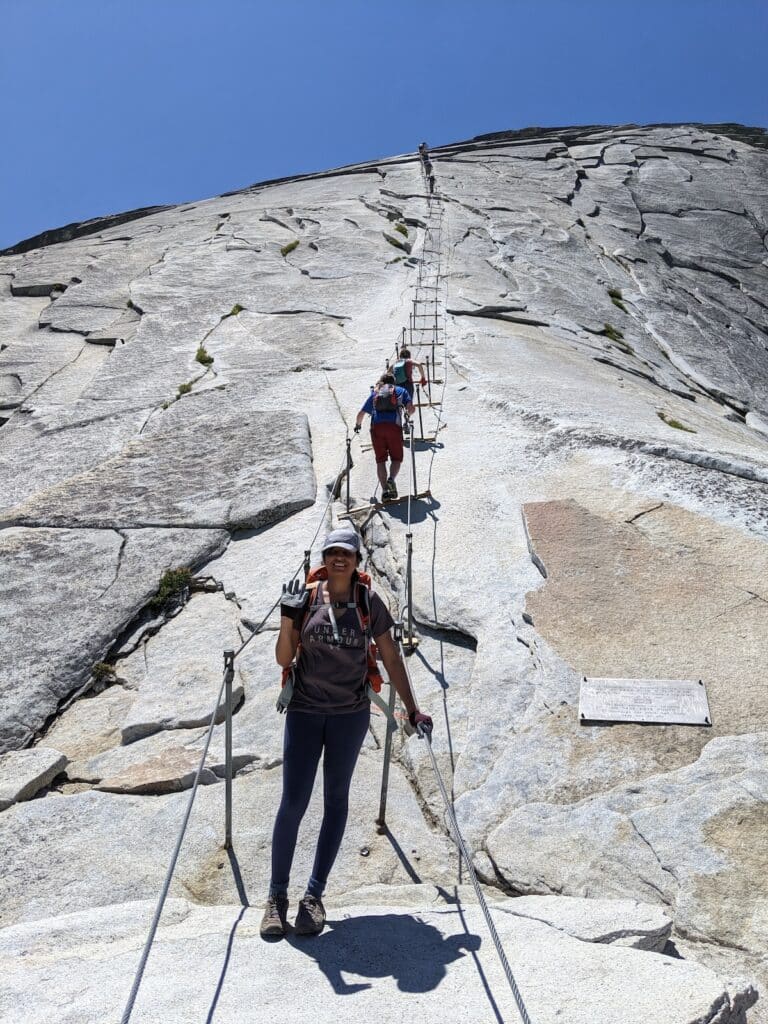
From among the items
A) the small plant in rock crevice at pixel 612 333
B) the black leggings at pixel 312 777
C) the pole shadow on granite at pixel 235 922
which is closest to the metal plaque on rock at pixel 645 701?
the black leggings at pixel 312 777

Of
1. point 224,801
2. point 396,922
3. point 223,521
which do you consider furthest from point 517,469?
point 396,922

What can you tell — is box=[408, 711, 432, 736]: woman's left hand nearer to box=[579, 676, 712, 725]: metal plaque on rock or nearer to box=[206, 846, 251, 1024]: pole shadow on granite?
box=[206, 846, 251, 1024]: pole shadow on granite

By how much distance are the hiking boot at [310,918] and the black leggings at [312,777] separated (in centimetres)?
10

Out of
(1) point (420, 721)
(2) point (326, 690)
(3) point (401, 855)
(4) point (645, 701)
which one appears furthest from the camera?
(4) point (645, 701)

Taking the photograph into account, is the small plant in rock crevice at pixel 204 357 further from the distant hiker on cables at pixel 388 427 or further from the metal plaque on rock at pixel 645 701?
the metal plaque on rock at pixel 645 701

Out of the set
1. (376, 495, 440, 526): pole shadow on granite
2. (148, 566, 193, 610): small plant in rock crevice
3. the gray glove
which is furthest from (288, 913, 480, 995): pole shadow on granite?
(376, 495, 440, 526): pole shadow on granite

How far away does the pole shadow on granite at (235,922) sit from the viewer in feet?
13.6

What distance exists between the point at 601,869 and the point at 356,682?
1910 millimetres

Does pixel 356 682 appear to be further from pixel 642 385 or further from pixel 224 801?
pixel 642 385

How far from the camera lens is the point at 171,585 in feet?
33.2

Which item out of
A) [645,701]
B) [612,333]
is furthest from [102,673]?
[612,333]

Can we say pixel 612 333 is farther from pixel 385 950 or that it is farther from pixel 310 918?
pixel 385 950

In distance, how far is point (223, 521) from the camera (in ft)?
37.3

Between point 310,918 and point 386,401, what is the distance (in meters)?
7.47
